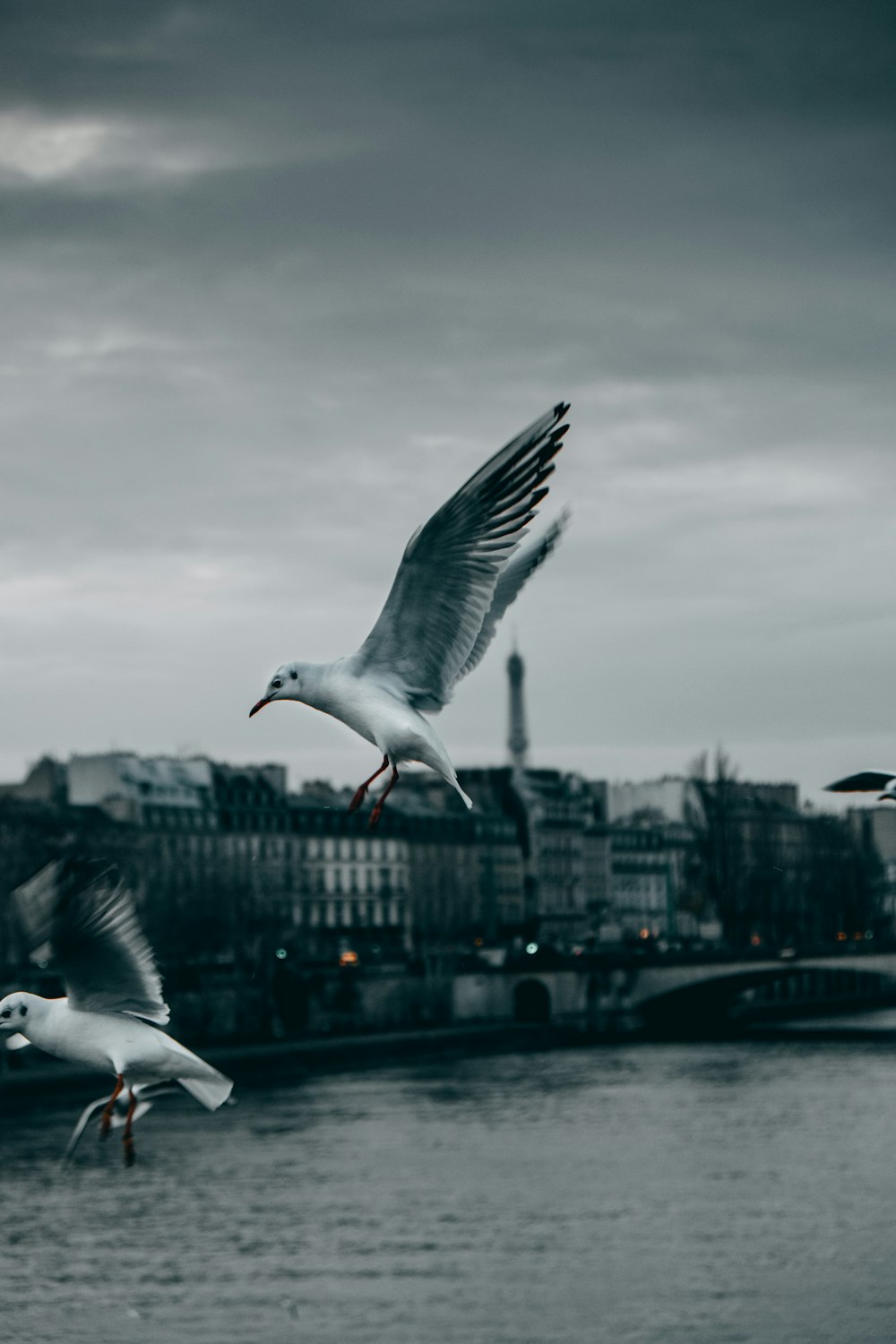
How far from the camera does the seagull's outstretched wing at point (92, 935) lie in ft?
14.1

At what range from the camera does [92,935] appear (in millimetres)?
4676

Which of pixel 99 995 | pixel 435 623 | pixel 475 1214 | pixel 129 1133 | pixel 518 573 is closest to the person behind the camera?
pixel 129 1133

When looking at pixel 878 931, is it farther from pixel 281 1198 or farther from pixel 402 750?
pixel 402 750

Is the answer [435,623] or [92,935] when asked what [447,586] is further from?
[92,935]

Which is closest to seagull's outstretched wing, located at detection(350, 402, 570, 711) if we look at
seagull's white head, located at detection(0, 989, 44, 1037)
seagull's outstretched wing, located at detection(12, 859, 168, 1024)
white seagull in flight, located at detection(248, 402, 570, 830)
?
white seagull in flight, located at detection(248, 402, 570, 830)

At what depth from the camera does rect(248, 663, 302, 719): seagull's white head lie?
405cm

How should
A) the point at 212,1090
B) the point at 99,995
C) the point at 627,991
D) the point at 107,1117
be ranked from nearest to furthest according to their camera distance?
the point at 107,1117 < the point at 212,1090 < the point at 99,995 < the point at 627,991

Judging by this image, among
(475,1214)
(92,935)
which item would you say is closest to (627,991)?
(475,1214)

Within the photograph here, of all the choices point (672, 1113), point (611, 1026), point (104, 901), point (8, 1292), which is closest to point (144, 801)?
point (611, 1026)

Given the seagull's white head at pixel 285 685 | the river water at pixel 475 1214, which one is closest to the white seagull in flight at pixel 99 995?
the seagull's white head at pixel 285 685

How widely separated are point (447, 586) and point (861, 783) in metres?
1.80

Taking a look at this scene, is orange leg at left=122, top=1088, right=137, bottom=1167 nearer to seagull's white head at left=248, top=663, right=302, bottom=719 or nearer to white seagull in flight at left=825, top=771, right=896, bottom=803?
seagull's white head at left=248, top=663, right=302, bottom=719

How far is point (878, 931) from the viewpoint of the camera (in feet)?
Result: 335

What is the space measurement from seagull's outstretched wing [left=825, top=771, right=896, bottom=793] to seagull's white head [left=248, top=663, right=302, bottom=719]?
6.94ft
